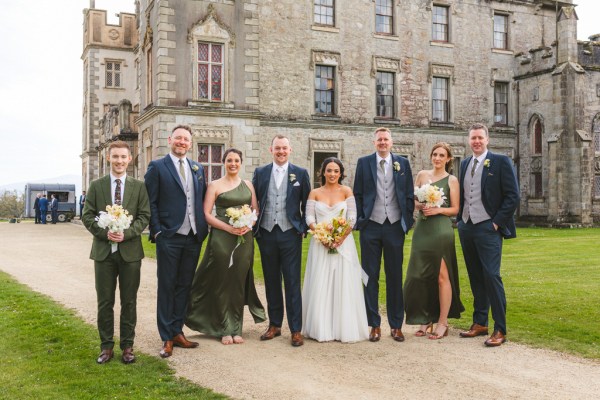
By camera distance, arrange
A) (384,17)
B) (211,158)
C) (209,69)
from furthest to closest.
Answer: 1. (384,17)
2. (211,158)
3. (209,69)

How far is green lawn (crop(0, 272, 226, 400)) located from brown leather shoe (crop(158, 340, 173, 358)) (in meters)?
0.11

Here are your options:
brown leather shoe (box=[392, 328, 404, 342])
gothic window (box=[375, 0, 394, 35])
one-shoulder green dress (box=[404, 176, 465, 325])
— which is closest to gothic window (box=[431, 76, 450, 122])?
gothic window (box=[375, 0, 394, 35])

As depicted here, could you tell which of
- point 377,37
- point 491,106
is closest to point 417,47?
point 377,37

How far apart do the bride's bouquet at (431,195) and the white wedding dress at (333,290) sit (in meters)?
0.85

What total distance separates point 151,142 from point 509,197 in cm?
1920

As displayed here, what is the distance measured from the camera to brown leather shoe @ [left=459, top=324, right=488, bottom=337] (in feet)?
25.3

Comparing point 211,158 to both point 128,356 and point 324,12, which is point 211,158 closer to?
point 324,12

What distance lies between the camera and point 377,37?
1077 inches

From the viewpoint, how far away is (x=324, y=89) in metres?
26.5

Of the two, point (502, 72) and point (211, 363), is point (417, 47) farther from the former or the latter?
point (211, 363)

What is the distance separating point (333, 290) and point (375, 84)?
2085 centimetres

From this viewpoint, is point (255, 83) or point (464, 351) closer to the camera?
point (464, 351)

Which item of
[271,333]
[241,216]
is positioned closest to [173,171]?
[241,216]

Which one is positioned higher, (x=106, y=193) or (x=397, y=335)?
(x=106, y=193)
